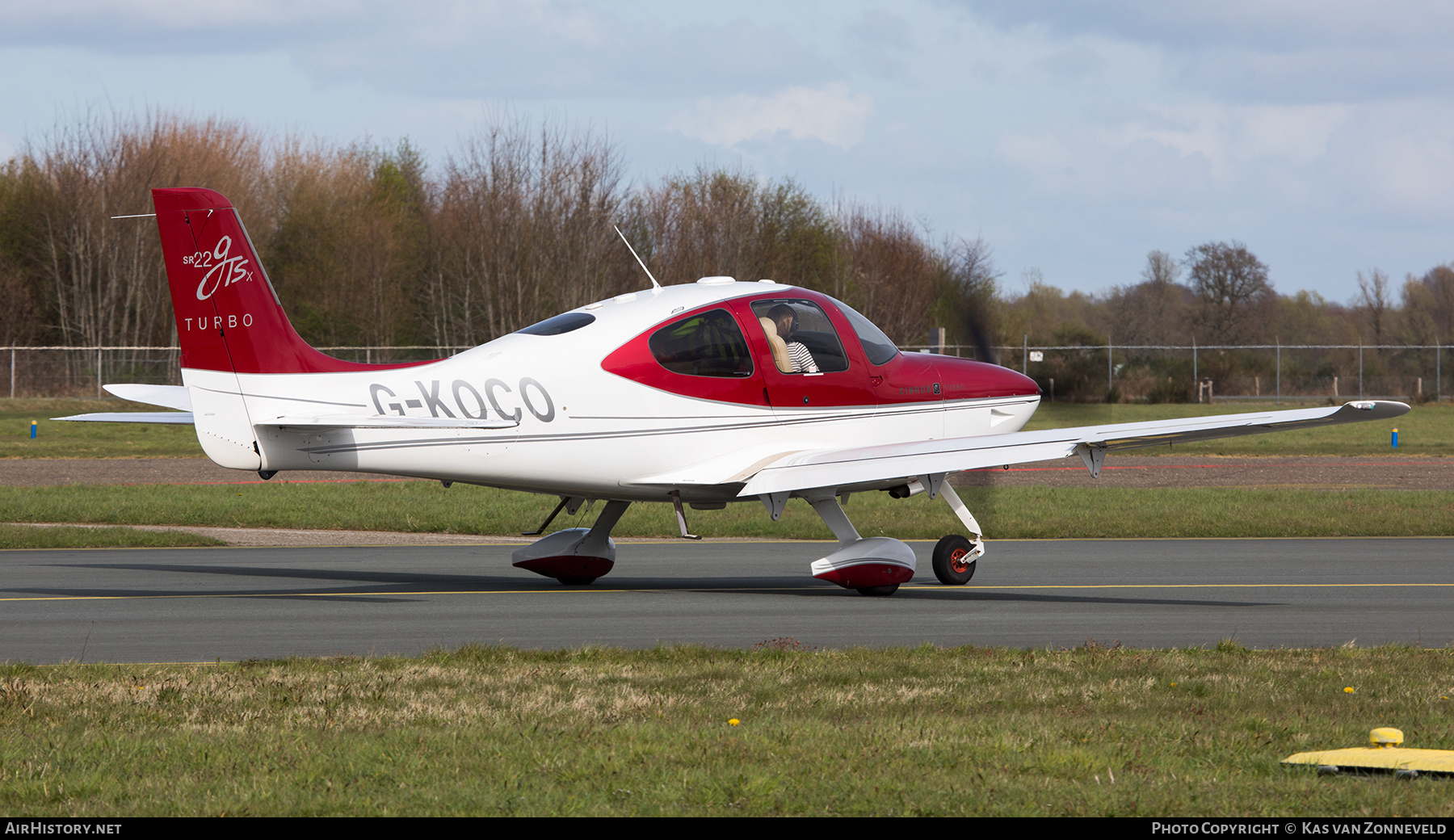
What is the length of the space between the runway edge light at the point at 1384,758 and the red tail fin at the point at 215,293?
8450 millimetres

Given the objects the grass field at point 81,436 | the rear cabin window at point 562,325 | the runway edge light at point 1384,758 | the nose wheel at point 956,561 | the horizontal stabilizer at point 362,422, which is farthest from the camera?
the grass field at point 81,436

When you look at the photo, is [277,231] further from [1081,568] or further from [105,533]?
[1081,568]

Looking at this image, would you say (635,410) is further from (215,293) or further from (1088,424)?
(1088,424)

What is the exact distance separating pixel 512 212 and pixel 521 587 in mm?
45229

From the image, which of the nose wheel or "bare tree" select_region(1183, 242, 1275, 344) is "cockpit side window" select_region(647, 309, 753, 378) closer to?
the nose wheel

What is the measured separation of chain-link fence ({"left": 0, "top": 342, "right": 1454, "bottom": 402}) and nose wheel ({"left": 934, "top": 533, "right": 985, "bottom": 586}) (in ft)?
123

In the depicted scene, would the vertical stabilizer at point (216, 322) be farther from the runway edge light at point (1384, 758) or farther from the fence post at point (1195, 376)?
the fence post at point (1195, 376)

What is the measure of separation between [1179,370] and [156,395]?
50.7m

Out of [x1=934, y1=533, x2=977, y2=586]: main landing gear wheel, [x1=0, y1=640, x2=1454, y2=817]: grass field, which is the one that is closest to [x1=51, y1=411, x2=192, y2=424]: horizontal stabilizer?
[x1=0, y1=640, x2=1454, y2=817]: grass field

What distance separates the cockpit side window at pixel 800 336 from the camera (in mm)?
13453

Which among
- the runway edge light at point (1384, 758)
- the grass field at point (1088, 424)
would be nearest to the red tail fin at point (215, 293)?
the runway edge light at point (1384, 758)

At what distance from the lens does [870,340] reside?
1414 cm

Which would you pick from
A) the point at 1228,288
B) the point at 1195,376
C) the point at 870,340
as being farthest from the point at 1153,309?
the point at 870,340
